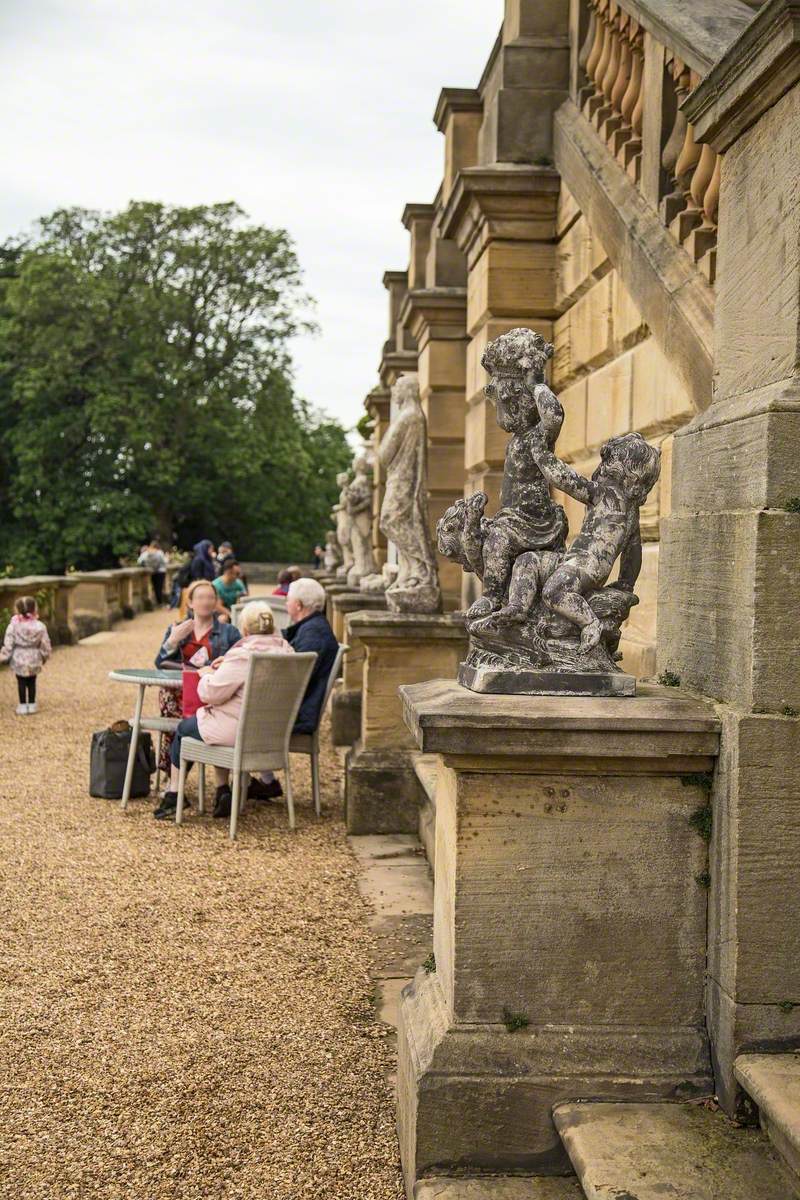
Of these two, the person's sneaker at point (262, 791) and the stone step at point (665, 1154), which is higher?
the stone step at point (665, 1154)

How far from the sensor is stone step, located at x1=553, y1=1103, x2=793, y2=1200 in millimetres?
2824

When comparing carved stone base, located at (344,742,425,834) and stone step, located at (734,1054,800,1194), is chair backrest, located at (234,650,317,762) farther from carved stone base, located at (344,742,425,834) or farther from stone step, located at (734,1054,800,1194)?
stone step, located at (734,1054,800,1194)

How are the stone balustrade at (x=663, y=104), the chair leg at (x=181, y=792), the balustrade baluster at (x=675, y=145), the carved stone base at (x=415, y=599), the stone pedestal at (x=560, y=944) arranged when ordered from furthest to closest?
the carved stone base at (x=415, y=599)
the chair leg at (x=181, y=792)
the balustrade baluster at (x=675, y=145)
the stone balustrade at (x=663, y=104)
the stone pedestal at (x=560, y=944)

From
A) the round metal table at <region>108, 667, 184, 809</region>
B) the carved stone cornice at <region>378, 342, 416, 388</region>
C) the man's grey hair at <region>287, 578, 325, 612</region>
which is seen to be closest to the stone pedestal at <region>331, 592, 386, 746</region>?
the man's grey hair at <region>287, 578, 325, 612</region>

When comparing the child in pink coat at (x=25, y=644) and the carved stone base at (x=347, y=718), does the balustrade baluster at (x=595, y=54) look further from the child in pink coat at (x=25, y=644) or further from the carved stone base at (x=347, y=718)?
the child in pink coat at (x=25, y=644)

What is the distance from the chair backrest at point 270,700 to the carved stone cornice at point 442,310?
3728 millimetres

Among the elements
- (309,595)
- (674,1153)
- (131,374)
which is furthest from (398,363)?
(131,374)

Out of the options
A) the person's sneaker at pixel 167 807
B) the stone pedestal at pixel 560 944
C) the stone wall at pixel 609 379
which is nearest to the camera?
the stone pedestal at pixel 560 944

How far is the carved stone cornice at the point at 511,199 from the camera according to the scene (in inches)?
301

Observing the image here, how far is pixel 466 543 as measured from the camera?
396 centimetres

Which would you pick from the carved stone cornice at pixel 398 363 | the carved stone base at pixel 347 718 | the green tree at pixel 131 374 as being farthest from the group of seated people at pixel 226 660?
the green tree at pixel 131 374

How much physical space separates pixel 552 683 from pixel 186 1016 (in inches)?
86.1

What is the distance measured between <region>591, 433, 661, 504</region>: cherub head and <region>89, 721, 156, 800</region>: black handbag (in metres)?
5.97

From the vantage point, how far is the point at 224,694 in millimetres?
7895
